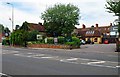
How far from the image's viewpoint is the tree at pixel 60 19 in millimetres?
74338

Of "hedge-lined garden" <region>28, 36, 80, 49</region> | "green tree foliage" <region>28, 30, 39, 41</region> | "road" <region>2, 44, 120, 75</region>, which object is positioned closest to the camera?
"road" <region>2, 44, 120, 75</region>

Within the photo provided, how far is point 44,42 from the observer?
49.4 metres

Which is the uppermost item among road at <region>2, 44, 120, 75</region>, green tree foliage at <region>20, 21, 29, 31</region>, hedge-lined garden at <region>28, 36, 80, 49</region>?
green tree foliage at <region>20, 21, 29, 31</region>

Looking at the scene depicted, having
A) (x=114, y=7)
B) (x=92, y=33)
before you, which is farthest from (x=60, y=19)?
(x=114, y=7)

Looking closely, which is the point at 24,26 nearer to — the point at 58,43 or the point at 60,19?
the point at 60,19

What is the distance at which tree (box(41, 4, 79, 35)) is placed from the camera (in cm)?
7434

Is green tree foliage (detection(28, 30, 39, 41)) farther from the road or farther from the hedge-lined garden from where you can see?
the road

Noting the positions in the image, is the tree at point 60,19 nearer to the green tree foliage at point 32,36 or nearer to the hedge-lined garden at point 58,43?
the green tree foliage at point 32,36

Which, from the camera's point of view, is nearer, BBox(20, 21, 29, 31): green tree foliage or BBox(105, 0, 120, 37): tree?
BBox(105, 0, 120, 37): tree

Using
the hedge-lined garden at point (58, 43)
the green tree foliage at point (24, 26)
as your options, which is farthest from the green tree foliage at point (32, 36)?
the green tree foliage at point (24, 26)

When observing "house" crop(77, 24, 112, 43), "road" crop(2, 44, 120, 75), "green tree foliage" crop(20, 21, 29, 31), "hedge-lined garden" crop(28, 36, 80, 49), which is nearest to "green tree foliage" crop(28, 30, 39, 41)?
"hedge-lined garden" crop(28, 36, 80, 49)

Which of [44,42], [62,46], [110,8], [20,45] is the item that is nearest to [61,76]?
[110,8]

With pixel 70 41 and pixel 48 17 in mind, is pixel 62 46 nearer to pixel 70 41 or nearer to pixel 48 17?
pixel 70 41

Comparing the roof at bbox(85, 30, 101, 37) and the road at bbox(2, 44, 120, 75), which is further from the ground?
the roof at bbox(85, 30, 101, 37)
